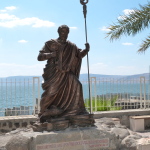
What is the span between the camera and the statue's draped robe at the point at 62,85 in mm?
4844

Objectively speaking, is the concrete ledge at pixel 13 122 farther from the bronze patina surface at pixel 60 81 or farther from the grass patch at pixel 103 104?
the bronze patina surface at pixel 60 81

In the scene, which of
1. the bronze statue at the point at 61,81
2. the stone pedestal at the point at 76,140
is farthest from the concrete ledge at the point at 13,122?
the stone pedestal at the point at 76,140

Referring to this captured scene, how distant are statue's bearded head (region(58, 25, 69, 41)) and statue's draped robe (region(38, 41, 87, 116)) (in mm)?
164

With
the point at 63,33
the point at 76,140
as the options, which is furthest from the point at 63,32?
the point at 76,140

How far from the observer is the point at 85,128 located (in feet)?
15.4

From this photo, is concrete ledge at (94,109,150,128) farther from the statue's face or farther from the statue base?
the statue's face

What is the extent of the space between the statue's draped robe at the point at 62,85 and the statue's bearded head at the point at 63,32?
0.16m

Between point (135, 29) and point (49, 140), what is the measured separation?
22.1ft

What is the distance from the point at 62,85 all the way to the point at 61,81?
0.26ft

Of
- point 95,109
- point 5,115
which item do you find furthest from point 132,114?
point 5,115

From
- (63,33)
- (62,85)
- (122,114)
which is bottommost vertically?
(122,114)

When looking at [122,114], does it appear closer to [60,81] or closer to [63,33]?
[60,81]

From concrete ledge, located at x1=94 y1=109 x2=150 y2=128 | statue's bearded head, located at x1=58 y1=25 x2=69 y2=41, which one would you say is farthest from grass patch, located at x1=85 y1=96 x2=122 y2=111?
statue's bearded head, located at x1=58 y1=25 x2=69 y2=41

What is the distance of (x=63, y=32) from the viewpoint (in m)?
4.99
